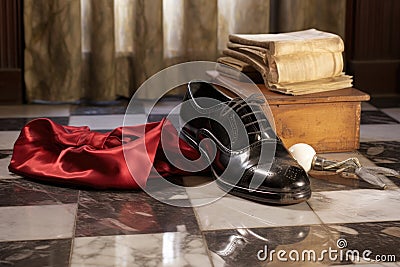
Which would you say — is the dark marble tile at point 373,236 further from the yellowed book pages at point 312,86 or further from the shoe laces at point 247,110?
the yellowed book pages at point 312,86

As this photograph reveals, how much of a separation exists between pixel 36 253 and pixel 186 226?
279 millimetres

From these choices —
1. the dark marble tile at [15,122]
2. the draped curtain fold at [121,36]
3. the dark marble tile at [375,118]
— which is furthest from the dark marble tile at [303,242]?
the draped curtain fold at [121,36]

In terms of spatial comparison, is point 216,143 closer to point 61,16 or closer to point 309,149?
point 309,149

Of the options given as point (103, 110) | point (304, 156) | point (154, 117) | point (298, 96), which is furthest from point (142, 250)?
point (103, 110)

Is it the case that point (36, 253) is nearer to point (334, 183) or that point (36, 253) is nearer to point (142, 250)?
point (142, 250)

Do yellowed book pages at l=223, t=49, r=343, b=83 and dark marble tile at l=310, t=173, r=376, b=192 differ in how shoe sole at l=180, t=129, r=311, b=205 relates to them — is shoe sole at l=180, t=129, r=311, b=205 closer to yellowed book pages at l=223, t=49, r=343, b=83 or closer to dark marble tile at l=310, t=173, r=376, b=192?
dark marble tile at l=310, t=173, r=376, b=192

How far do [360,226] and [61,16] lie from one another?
140 centimetres

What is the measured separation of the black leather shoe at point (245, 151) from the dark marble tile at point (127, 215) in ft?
0.42

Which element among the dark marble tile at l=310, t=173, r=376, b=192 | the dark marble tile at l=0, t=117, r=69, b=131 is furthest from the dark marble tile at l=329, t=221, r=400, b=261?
the dark marble tile at l=0, t=117, r=69, b=131

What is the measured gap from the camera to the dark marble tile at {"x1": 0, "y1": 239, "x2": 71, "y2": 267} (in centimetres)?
128

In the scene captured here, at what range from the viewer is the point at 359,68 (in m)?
2.70

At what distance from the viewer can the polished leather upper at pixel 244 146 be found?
5.13ft

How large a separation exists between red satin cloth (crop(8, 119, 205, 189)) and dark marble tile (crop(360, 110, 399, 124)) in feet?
2.41

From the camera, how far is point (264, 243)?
1.37 m
